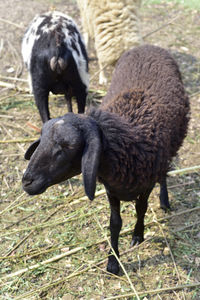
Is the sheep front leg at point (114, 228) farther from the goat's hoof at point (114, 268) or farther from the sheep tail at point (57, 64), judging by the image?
the sheep tail at point (57, 64)

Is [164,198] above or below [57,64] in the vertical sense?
below

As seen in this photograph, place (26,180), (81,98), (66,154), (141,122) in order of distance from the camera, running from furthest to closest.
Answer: (81,98)
(141,122)
(26,180)
(66,154)

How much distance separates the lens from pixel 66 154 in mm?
2250

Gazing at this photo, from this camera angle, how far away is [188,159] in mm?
4465

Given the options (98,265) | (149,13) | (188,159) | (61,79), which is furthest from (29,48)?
(149,13)

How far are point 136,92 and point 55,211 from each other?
1704mm

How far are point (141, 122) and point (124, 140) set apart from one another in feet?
1.09

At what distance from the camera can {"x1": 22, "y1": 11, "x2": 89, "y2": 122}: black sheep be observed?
3984mm

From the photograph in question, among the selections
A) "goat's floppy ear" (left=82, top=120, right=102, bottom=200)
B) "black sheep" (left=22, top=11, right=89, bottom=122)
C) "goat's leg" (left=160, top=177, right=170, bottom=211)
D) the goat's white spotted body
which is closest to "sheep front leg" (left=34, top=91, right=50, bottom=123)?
"black sheep" (left=22, top=11, right=89, bottom=122)

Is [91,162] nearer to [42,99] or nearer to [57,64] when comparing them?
[57,64]

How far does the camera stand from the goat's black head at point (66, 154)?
84.8 inches

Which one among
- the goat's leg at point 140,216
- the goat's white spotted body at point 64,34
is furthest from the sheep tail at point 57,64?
the goat's leg at point 140,216

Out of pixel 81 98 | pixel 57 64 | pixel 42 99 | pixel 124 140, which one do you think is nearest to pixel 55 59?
pixel 57 64

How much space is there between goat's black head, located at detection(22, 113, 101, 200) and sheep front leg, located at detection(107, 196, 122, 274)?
26.4 inches
